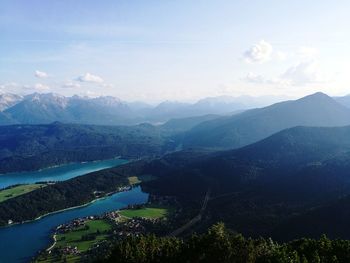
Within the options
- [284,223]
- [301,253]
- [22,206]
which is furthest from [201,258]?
[22,206]

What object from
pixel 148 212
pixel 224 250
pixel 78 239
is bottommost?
pixel 78 239

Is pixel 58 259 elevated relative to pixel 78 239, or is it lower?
lower

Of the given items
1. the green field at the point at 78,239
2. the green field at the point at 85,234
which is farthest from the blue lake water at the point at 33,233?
the green field at the point at 78,239

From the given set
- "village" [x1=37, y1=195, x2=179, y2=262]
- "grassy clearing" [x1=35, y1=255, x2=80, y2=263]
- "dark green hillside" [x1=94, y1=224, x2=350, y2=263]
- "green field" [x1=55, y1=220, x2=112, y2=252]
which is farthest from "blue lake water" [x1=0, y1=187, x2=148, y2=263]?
"dark green hillside" [x1=94, y1=224, x2=350, y2=263]

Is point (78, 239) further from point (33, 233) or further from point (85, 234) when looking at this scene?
point (33, 233)

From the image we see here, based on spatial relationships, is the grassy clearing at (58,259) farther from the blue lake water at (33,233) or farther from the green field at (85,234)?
the blue lake water at (33,233)

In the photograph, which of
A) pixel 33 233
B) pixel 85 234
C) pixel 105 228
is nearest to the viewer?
pixel 85 234

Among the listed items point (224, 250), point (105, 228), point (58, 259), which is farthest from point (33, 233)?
point (224, 250)
